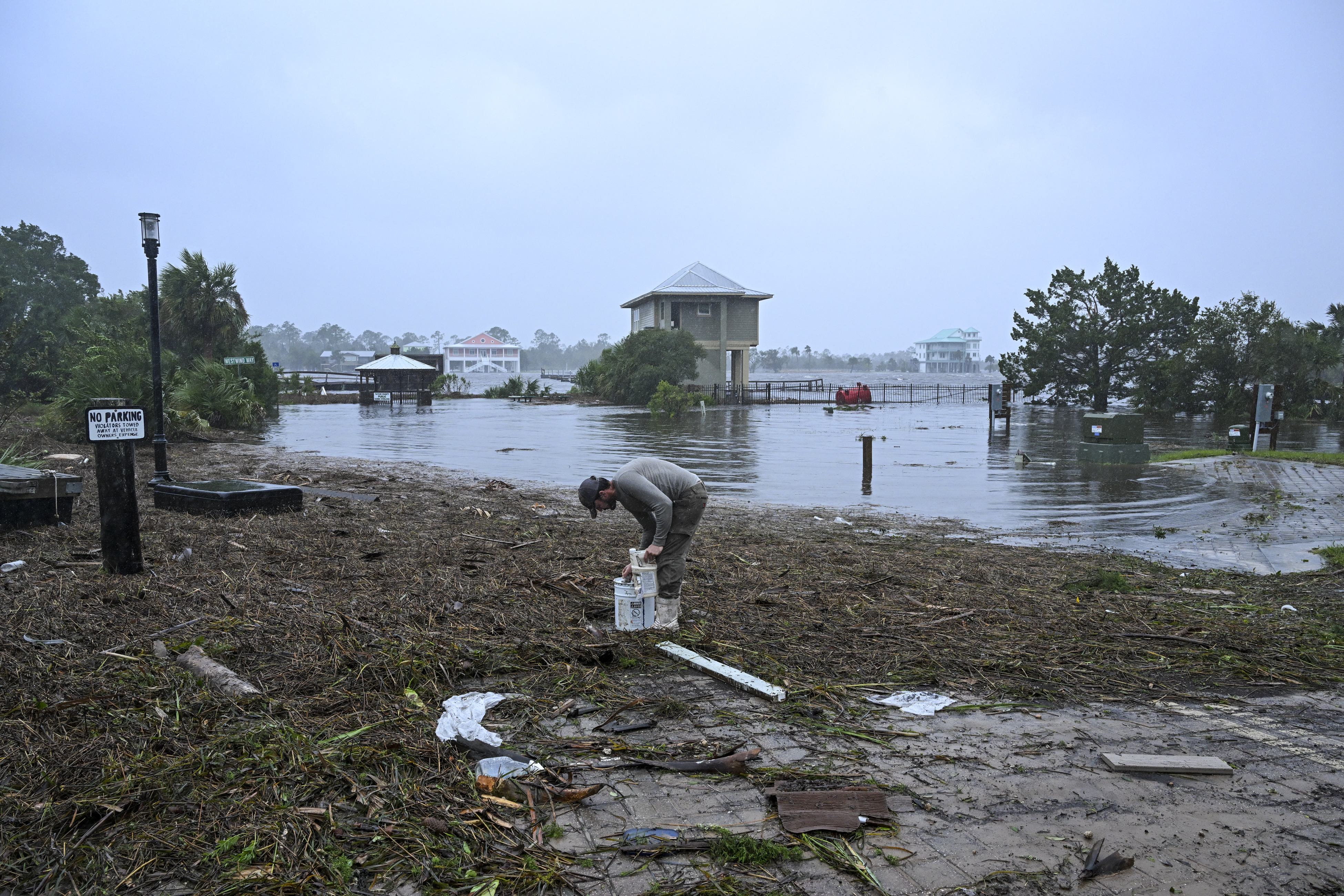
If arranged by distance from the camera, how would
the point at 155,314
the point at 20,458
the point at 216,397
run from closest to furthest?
1. the point at 155,314
2. the point at 20,458
3. the point at 216,397

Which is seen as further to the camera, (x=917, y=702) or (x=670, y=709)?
(x=917, y=702)

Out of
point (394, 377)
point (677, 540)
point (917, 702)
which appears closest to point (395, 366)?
point (394, 377)

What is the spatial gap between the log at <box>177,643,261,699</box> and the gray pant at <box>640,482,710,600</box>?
2.57 metres

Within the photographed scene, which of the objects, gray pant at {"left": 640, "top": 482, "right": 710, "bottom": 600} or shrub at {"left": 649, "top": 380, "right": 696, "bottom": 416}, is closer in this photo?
gray pant at {"left": 640, "top": 482, "right": 710, "bottom": 600}

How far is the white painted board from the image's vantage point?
15.6 ft

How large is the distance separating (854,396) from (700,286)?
13.2 m

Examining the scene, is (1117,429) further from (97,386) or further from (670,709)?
(97,386)

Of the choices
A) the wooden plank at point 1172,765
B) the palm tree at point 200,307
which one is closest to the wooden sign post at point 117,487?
the wooden plank at point 1172,765

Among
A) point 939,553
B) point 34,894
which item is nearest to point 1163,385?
point 939,553

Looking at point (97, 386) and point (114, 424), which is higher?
point (97, 386)

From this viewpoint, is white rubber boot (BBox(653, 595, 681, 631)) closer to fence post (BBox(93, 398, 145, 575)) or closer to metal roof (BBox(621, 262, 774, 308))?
fence post (BBox(93, 398, 145, 575))

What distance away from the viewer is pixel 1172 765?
154 inches

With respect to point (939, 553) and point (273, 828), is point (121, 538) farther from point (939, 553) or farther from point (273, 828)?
point (939, 553)

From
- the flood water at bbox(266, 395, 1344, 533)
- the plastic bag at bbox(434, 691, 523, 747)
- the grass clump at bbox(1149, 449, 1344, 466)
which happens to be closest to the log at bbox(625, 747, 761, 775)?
the plastic bag at bbox(434, 691, 523, 747)
